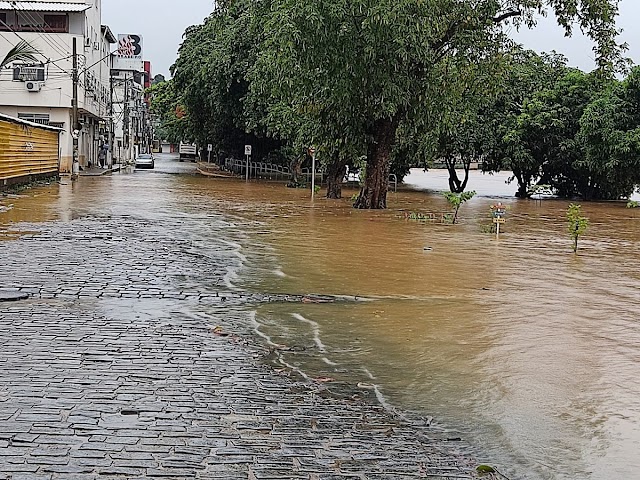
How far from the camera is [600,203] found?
41.6m

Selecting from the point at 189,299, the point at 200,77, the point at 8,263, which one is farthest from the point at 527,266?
the point at 200,77

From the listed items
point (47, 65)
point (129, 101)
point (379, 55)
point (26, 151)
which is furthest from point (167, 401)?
point (129, 101)

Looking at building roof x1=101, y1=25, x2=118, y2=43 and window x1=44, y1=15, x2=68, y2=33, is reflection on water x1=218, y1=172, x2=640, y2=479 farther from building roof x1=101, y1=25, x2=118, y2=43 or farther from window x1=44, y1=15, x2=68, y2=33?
building roof x1=101, y1=25, x2=118, y2=43

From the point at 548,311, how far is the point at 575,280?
10.5ft

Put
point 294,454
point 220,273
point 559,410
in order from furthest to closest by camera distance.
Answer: point 220,273, point 559,410, point 294,454

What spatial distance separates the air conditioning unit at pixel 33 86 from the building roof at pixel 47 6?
4386 mm

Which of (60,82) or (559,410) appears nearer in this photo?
(559,410)

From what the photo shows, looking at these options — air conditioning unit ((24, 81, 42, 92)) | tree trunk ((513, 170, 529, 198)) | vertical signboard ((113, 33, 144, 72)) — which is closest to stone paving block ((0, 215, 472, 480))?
tree trunk ((513, 170, 529, 198))

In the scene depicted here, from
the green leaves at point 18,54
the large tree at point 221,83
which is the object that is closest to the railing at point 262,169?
the large tree at point 221,83

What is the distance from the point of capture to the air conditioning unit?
51031 millimetres

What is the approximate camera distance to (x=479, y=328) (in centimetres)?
966

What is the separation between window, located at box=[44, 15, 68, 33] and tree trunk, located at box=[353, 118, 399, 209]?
3199cm

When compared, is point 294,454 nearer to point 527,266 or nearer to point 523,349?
point 523,349

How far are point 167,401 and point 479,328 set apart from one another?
4229 millimetres
